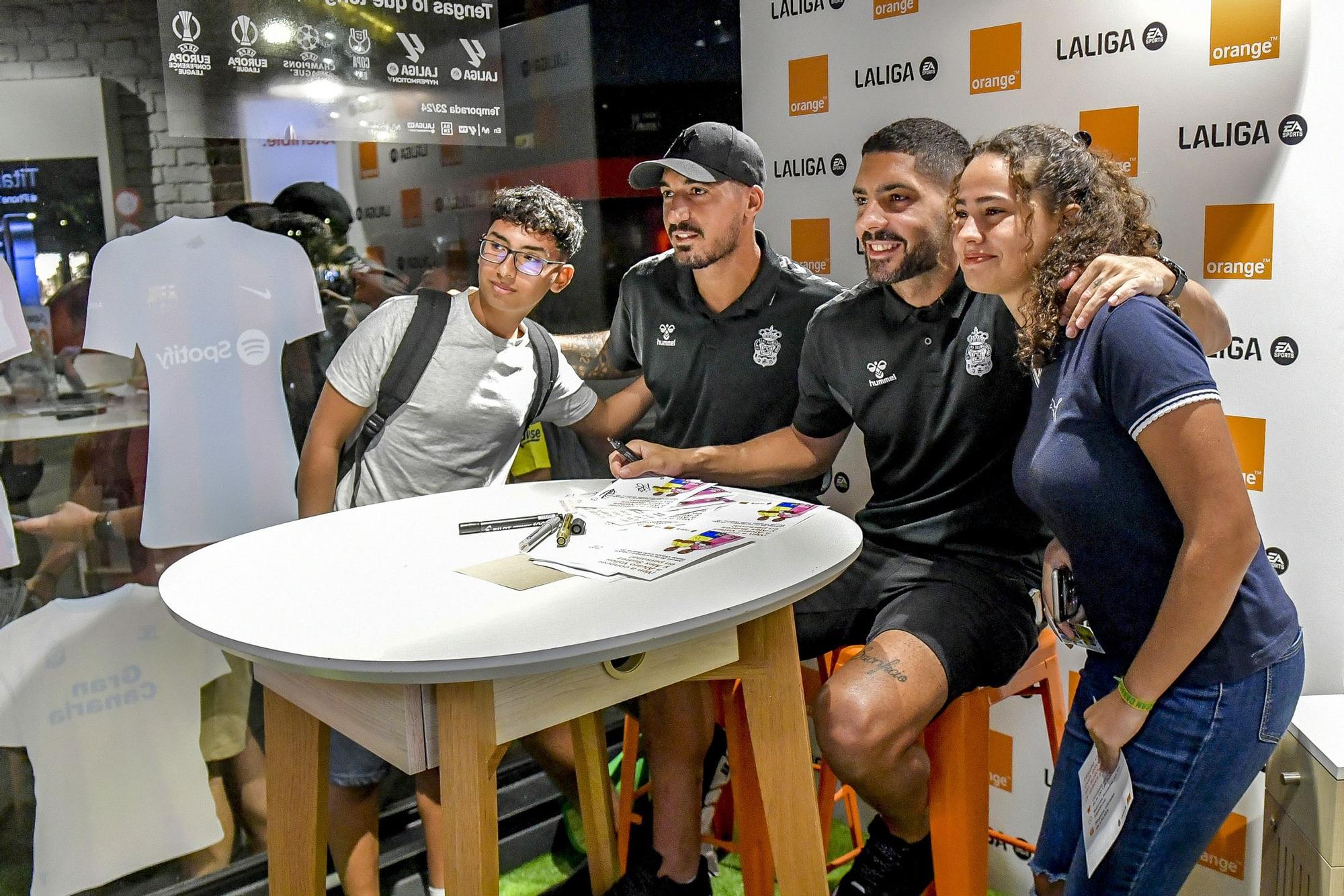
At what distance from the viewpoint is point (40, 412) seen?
6.63 feet

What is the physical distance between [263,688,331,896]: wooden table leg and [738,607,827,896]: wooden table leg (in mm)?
751

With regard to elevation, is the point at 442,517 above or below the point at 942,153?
below

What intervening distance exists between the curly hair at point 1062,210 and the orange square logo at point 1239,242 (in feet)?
1.37

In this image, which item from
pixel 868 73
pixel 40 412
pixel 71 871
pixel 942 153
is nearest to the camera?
pixel 40 412

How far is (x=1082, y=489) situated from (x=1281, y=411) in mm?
766

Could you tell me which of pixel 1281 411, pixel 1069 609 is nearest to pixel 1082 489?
pixel 1069 609

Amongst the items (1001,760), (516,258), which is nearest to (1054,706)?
(1001,760)

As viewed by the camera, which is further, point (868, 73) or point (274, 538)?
point (868, 73)

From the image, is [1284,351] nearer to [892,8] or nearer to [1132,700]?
[1132,700]

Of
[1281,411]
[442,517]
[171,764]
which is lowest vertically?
[171,764]

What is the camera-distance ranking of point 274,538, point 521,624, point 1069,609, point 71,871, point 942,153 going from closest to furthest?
point 521,624 → point 1069,609 → point 274,538 → point 71,871 → point 942,153

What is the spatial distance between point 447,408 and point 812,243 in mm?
1198

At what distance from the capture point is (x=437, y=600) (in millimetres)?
1499

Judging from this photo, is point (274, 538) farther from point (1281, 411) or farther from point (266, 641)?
point (1281, 411)
